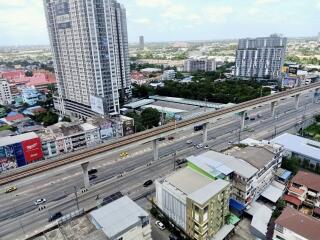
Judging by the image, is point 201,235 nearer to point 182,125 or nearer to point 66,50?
point 182,125

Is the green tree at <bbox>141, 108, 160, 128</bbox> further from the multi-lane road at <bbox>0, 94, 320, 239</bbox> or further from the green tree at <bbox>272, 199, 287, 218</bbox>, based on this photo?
the green tree at <bbox>272, 199, 287, 218</bbox>

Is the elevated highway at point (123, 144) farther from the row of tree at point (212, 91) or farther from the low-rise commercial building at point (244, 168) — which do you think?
the row of tree at point (212, 91)

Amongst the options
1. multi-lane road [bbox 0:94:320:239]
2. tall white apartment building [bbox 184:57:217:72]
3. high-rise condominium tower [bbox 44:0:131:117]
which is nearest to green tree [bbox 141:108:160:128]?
multi-lane road [bbox 0:94:320:239]

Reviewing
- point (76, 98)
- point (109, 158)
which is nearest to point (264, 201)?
point (109, 158)

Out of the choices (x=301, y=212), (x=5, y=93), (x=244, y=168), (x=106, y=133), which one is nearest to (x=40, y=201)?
(x=106, y=133)

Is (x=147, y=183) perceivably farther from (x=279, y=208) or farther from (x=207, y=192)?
(x=279, y=208)
